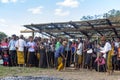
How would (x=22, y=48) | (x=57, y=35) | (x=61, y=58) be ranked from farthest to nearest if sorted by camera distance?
1. (x=57, y=35)
2. (x=22, y=48)
3. (x=61, y=58)

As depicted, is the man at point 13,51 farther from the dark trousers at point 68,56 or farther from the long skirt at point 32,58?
the dark trousers at point 68,56

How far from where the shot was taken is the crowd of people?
17.5m

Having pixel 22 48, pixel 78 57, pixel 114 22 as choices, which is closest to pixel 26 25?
pixel 22 48

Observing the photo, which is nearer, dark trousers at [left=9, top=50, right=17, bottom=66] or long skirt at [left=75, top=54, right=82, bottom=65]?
long skirt at [left=75, top=54, right=82, bottom=65]

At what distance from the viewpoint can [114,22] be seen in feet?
59.1

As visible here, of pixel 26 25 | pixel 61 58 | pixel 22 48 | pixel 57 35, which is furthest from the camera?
pixel 57 35

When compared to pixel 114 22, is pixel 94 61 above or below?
below

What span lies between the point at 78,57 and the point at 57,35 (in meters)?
4.51

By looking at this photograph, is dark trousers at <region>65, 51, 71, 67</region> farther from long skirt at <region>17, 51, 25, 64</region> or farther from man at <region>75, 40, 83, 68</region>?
long skirt at <region>17, 51, 25, 64</region>

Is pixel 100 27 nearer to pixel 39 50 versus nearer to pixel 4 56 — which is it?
pixel 39 50

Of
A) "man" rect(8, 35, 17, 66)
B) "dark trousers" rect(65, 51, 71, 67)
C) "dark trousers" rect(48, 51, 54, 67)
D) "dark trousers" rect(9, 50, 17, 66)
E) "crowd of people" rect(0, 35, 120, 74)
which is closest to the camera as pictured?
"crowd of people" rect(0, 35, 120, 74)

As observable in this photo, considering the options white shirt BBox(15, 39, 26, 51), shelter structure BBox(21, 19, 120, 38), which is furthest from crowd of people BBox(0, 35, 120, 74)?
shelter structure BBox(21, 19, 120, 38)

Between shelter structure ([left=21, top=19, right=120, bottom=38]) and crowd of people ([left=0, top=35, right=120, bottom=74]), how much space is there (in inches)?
33.9

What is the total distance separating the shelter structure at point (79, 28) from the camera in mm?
18516
